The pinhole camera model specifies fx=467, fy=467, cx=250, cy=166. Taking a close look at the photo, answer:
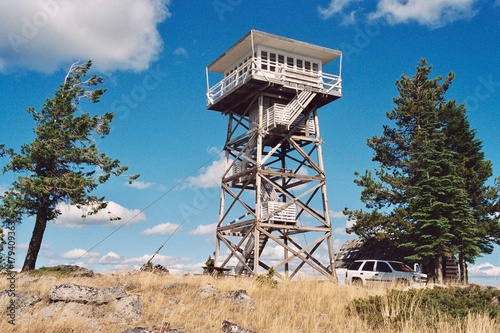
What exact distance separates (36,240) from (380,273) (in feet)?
58.7

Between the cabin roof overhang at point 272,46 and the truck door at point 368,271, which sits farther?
the cabin roof overhang at point 272,46

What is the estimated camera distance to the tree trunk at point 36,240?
23.5 meters

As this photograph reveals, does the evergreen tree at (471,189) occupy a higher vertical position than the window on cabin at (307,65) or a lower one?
lower

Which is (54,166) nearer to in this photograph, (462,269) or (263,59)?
(263,59)

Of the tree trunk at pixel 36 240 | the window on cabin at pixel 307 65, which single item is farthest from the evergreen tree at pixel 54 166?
the window on cabin at pixel 307 65

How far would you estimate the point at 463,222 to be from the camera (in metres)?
26.5

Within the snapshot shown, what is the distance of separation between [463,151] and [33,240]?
89.5 ft

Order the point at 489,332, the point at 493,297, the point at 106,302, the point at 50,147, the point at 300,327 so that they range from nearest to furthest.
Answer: the point at 489,332, the point at 300,327, the point at 106,302, the point at 493,297, the point at 50,147

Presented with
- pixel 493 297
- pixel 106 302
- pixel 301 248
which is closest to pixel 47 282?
pixel 106 302

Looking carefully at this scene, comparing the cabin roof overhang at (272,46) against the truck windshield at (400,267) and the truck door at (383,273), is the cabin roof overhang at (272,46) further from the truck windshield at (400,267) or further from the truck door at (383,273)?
the truck windshield at (400,267)

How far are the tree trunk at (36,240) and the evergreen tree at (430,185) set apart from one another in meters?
18.4

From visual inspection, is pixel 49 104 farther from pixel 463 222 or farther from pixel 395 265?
pixel 463 222

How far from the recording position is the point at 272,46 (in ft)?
89.4

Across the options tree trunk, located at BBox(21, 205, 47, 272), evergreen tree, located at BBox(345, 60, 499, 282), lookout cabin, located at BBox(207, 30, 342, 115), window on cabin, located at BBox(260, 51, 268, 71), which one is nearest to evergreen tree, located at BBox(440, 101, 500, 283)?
evergreen tree, located at BBox(345, 60, 499, 282)
